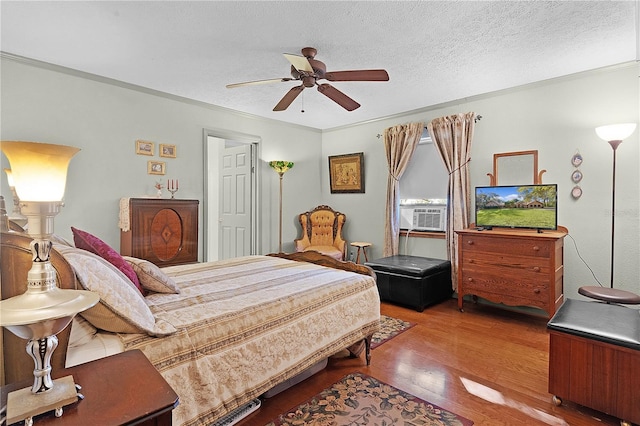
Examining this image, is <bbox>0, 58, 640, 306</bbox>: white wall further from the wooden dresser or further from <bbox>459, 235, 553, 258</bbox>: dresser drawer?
<bbox>459, 235, 553, 258</bbox>: dresser drawer

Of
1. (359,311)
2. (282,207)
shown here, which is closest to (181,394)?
(359,311)

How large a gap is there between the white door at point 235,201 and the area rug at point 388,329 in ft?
8.41

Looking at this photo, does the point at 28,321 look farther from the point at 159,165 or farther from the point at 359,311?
the point at 159,165

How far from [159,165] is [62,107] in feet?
3.44

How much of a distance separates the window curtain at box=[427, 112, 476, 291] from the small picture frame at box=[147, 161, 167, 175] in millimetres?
3564

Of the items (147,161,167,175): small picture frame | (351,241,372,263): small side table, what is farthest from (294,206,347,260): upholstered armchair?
(147,161,167,175): small picture frame

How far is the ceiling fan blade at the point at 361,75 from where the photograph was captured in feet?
8.13

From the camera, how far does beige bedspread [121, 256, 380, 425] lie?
1.41m

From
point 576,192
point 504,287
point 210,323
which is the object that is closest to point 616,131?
point 576,192

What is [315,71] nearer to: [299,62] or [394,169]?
[299,62]

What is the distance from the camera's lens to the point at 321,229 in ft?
17.7

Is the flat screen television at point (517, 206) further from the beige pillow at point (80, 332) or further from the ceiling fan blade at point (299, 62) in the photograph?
the beige pillow at point (80, 332)

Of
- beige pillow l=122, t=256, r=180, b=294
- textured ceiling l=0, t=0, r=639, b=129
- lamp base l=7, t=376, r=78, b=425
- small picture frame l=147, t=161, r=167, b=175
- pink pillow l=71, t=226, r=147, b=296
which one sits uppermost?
textured ceiling l=0, t=0, r=639, b=129

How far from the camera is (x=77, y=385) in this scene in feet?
3.05
